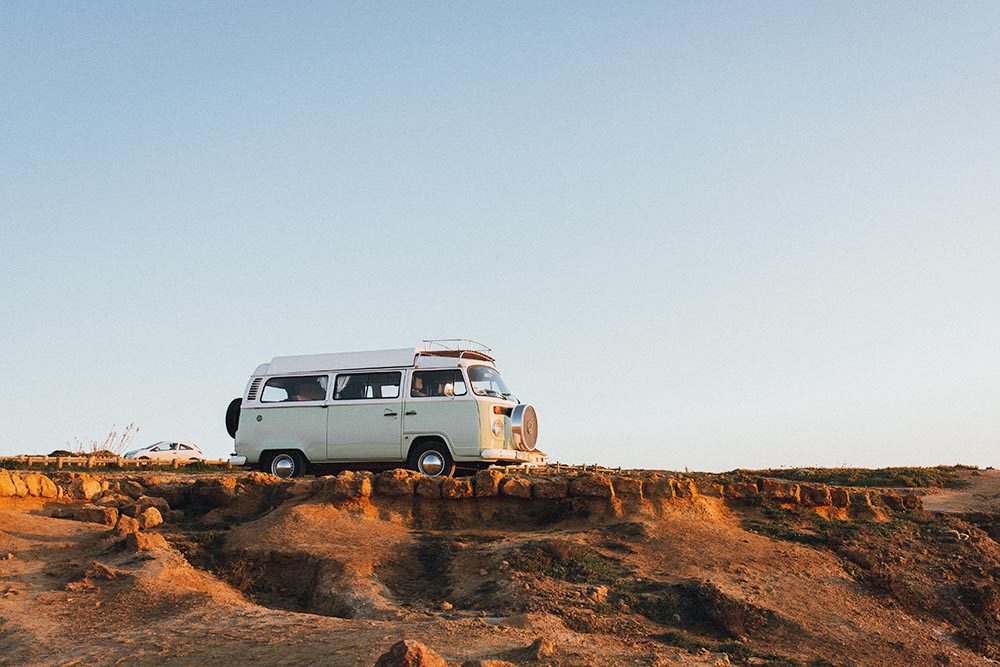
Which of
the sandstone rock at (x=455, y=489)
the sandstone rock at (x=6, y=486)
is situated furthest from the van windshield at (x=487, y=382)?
the sandstone rock at (x=6, y=486)

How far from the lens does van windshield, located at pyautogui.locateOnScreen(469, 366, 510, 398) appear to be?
1644cm

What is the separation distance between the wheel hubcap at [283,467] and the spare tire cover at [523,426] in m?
4.24

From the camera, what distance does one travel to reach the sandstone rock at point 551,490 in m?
14.5

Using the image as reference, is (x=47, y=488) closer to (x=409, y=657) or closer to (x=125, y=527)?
(x=125, y=527)

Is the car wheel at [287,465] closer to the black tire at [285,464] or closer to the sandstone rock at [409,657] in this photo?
the black tire at [285,464]

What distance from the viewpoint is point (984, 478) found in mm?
25922

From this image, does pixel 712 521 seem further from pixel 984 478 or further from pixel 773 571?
pixel 984 478

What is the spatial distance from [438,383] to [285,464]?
3.35m

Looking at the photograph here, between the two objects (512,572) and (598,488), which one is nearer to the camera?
(512,572)

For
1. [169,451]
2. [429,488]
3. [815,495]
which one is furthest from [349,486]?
[169,451]

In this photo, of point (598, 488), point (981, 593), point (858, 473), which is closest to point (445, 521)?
point (598, 488)

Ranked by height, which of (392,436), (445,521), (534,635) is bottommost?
(534,635)

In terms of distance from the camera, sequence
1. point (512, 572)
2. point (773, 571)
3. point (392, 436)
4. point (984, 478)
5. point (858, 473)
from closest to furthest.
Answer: point (512, 572) → point (773, 571) → point (392, 436) → point (984, 478) → point (858, 473)

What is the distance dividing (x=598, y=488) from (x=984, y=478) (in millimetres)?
16695
